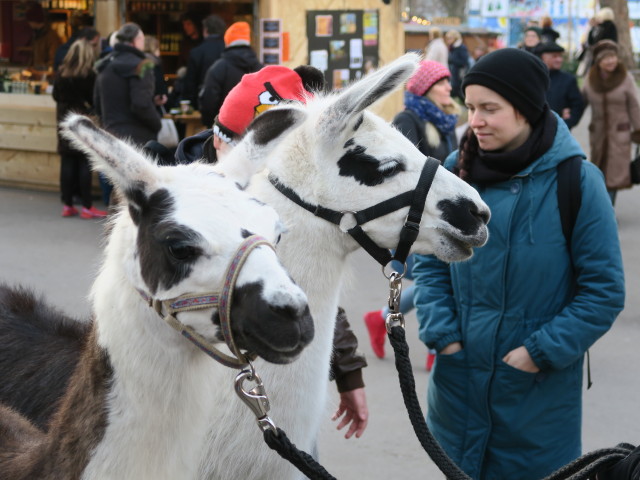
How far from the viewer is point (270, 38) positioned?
11609mm

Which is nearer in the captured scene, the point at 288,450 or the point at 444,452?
the point at 288,450

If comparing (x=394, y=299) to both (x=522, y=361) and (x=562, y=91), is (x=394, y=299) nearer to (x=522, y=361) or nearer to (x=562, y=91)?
(x=522, y=361)

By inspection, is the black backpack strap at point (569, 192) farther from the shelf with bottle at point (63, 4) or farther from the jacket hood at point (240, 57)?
the shelf with bottle at point (63, 4)

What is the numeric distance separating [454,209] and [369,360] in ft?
12.1

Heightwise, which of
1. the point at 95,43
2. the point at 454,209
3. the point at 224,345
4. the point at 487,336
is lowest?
the point at 487,336

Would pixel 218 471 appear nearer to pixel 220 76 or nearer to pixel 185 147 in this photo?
pixel 185 147

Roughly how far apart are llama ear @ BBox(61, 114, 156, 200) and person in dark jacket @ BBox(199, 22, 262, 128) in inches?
294

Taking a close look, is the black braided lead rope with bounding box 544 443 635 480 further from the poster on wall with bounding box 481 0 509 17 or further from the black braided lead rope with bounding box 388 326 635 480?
the poster on wall with bounding box 481 0 509 17

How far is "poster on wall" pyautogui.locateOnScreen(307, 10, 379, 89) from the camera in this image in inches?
477

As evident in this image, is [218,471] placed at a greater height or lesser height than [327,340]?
lesser

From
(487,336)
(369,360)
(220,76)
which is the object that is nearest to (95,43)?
(220,76)

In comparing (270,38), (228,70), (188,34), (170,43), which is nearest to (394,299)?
(228,70)

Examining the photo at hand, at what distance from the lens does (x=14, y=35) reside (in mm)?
13398

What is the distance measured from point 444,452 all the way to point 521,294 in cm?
68
